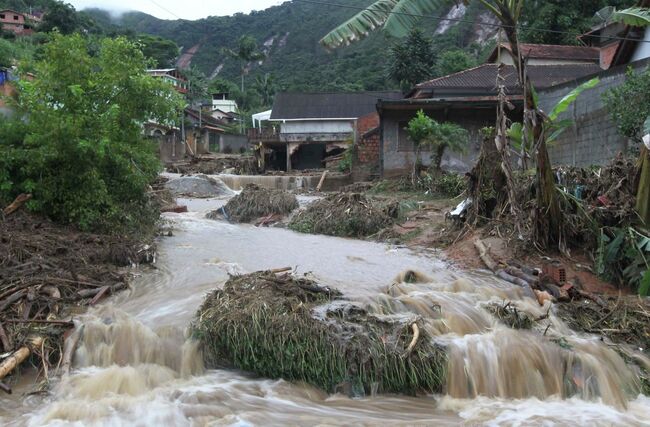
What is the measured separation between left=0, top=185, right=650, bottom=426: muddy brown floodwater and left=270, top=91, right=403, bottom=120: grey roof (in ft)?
111

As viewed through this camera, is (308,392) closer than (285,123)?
Yes

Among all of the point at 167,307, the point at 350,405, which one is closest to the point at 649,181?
the point at 350,405

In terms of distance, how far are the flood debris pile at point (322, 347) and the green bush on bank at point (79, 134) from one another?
494cm

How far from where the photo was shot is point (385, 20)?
33.7 feet

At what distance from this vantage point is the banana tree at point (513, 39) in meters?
9.10

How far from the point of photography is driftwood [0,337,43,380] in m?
5.66

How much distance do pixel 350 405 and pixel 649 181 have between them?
677 cm

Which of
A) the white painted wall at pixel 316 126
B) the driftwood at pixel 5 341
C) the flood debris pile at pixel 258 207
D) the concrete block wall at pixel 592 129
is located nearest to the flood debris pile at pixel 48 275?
the driftwood at pixel 5 341

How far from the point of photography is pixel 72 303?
24.8 feet

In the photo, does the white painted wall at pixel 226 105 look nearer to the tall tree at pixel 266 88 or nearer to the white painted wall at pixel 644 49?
the tall tree at pixel 266 88

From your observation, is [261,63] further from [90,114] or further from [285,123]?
[90,114]

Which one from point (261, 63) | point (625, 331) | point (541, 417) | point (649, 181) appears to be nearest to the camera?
point (541, 417)

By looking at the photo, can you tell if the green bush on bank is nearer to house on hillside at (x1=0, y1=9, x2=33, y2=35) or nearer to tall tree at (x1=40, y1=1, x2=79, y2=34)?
tall tree at (x1=40, y1=1, x2=79, y2=34)

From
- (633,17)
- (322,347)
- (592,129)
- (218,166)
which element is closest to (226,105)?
(218,166)
